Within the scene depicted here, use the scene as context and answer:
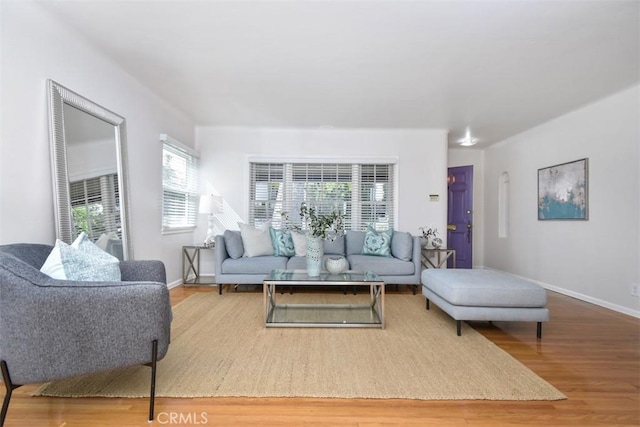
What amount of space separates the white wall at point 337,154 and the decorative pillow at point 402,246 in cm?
66

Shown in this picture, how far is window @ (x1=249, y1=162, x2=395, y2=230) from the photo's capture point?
15.8ft

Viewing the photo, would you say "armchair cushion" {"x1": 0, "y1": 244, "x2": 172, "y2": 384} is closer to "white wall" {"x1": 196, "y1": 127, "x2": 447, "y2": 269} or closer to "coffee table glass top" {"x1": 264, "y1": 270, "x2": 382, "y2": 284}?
"coffee table glass top" {"x1": 264, "y1": 270, "x2": 382, "y2": 284}

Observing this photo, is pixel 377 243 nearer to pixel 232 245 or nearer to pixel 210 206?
pixel 232 245

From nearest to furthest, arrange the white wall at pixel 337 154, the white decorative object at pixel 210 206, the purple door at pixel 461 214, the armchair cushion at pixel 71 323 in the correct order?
the armchair cushion at pixel 71 323 < the white decorative object at pixel 210 206 < the white wall at pixel 337 154 < the purple door at pixel 461 214

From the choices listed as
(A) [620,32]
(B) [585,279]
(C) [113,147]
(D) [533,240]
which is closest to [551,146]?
(D) [533,240]

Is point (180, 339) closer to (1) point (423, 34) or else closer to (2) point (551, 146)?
(1) point (423, 34)

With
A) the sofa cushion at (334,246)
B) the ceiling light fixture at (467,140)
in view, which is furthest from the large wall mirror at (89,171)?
the ceiling light fixture at (467,140)

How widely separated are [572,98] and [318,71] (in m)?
3.05

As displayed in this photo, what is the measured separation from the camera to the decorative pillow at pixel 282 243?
408 centimetres

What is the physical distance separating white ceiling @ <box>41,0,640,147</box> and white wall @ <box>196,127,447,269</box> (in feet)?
2.84

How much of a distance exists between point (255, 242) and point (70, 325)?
274 centimetres

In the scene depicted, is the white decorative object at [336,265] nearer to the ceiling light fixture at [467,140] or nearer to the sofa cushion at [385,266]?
the sofa cushion at [385,266]

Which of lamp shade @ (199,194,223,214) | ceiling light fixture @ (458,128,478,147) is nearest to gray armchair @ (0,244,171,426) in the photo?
lamp shade @ (199,194,223,214)

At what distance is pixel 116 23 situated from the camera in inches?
87.0
